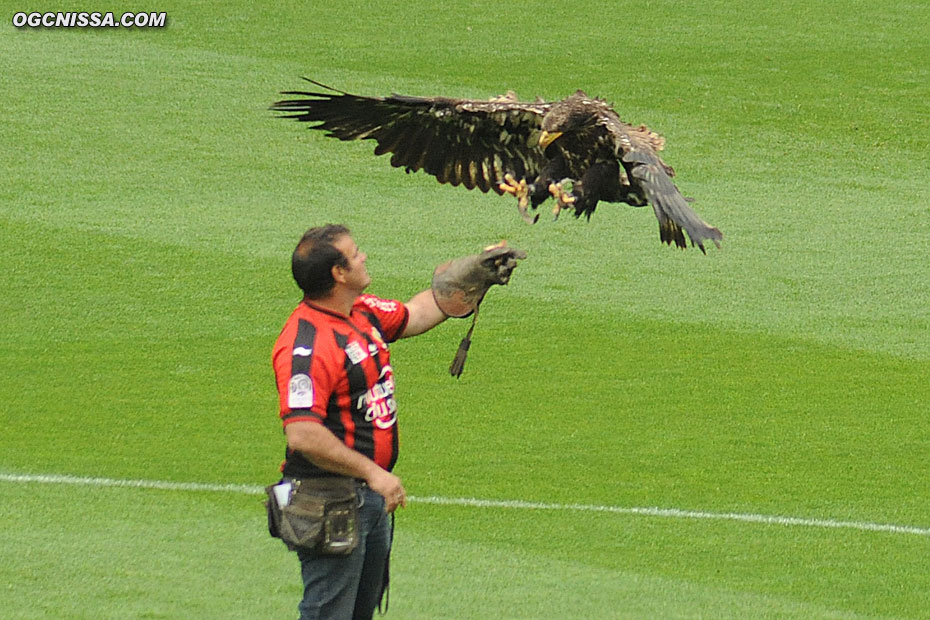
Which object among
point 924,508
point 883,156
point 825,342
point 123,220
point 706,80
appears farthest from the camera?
point 706,80

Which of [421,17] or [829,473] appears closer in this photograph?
[829,473]

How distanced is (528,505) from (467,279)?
255 cm

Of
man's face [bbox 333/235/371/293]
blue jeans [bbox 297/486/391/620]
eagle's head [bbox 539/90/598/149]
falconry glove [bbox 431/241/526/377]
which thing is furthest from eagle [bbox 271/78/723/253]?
blue jeans [bbox 297/486/391/620]

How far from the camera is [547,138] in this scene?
22.6 ft

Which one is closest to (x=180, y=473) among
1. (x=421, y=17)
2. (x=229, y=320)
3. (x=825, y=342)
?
(x=229, y=320)

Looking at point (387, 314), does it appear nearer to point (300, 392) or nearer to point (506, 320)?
point (300, 392)

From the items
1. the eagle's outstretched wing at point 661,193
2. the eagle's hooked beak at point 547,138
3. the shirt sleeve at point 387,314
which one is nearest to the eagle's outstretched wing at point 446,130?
the eagle's hooked beak at point 547,138

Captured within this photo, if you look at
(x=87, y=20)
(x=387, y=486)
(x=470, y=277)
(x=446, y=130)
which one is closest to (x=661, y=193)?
(x=470, y=277)

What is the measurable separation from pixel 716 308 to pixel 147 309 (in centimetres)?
386

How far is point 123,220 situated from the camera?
43.1 ft

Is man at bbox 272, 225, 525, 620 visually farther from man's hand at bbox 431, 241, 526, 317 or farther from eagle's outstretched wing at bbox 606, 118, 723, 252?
eagle's outstretched wing at bbox 606, 118, 723, 252

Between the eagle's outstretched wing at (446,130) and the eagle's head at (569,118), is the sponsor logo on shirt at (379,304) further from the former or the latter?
the eagle's head at (569,118)

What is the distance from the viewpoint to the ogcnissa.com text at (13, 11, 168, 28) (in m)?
17.3

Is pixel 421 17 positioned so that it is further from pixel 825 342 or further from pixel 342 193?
pixel 825 342
